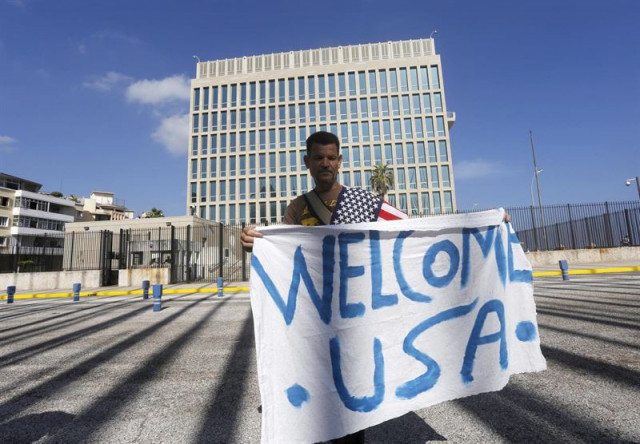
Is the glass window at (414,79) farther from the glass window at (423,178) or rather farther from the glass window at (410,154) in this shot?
the glass window at (423,178)

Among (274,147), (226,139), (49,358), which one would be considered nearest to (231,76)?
(226,139)

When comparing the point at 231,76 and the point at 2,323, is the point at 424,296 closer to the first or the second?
the point at 2,323

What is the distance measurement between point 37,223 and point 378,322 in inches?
2713

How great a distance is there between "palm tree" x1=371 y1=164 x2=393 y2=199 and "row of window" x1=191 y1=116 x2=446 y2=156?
7023 millimetres

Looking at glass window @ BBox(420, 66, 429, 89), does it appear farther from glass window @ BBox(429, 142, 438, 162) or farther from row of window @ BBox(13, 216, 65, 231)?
row of window @ BBox(13, 216, 65, 231)

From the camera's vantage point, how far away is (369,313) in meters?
2.18

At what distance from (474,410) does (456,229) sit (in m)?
1.43

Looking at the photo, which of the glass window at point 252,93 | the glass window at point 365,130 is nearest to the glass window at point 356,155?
the glass window at point 365,130

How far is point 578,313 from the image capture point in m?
6.05

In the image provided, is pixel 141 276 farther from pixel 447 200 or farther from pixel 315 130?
pixel 447 200

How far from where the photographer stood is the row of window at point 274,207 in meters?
48.2

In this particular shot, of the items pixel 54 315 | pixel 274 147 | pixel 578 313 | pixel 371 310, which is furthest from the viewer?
pixel 274 147

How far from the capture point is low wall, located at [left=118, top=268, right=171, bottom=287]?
19.4 metres

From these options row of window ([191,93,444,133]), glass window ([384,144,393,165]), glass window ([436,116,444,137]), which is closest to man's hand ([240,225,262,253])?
glass window ([384,144,393,165])
